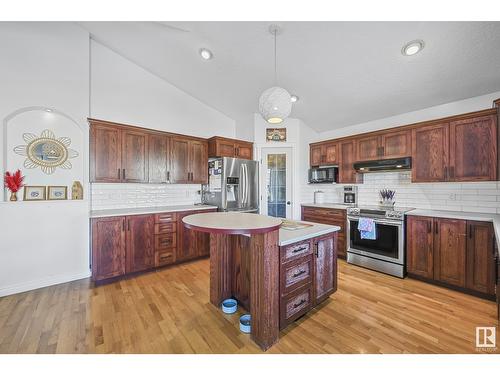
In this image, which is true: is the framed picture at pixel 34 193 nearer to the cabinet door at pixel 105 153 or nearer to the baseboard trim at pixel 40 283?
the cabinet door at pixel 105 153

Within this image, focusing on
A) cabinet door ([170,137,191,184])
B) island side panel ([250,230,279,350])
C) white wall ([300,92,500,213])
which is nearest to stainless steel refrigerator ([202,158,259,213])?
cabinet door ([170,137,191,184])

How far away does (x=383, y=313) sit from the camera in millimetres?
2088

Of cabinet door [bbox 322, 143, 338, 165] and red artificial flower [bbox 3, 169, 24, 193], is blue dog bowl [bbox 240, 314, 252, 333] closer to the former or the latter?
red artificial flower [bbox 3, 169, 24, 193]

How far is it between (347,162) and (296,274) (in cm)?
277

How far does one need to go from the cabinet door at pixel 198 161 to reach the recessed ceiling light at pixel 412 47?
327 centimetres

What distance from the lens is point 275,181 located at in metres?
4.46

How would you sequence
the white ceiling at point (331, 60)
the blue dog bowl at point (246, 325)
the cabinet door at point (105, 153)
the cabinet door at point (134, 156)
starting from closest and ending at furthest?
the blue dog bowl at point (246, 325) < the white ceiling at point (331, 60) < the cabinet door at point (105, 153) < the cabinet door at point (134, 156)

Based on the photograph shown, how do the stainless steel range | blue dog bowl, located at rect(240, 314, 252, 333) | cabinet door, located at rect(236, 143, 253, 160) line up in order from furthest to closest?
cabinet door, located at rect(236, 143, 253, 160)
the stainless steel range
blue dog bowl, located at rect(240, 314, 252, 333)

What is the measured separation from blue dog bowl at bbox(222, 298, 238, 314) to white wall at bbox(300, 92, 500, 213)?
3.02 metres

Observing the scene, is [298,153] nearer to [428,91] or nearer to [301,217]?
[301,217]

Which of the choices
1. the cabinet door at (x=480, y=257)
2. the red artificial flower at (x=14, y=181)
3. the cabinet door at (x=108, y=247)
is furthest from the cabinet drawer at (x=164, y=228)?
the cabinet door at (x=480, y=257)

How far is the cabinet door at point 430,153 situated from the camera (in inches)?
113

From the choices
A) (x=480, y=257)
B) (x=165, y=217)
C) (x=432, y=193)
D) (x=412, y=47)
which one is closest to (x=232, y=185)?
(x=165, y=217)

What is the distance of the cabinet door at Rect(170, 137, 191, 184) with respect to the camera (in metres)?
3.81
